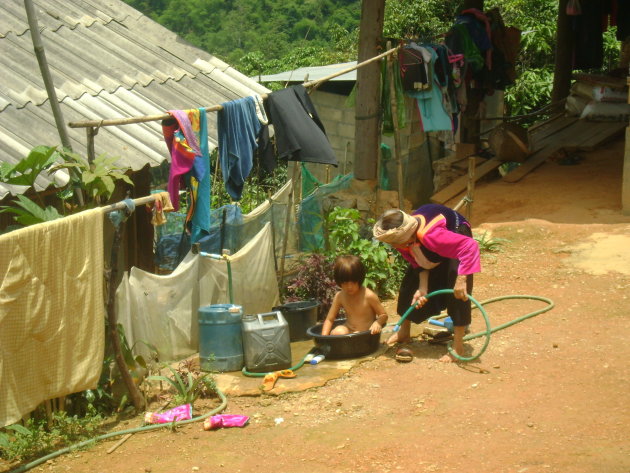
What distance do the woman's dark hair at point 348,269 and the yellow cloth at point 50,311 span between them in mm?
2169

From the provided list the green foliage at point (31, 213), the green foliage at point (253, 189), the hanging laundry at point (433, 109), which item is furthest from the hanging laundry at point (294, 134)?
the green foliage at point (253, 189)

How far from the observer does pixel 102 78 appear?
29.1 ft

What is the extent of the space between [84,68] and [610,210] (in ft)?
22.0

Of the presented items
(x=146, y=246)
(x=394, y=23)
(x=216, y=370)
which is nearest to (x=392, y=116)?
(x=146, y=246)

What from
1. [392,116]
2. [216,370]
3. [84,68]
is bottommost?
[216,370]

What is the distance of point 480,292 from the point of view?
9.16m

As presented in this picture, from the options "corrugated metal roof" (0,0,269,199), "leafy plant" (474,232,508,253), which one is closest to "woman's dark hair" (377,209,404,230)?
"corrugated metal roof" (0,0,269,199)

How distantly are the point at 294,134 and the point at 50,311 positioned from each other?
3.08 metres

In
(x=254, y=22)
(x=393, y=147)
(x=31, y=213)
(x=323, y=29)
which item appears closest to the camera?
(x=31, y=213)

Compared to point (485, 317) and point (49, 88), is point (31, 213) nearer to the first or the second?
point (49, 88)

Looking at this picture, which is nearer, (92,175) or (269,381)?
(92,175)

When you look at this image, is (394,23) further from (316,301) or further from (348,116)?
(316,301)

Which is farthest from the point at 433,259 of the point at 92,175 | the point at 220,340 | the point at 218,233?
the point at 92,175

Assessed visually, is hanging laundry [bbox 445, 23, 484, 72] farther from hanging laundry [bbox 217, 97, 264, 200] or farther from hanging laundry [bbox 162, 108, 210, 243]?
hanging laundry [bbox 162, 108, 210, 243]
